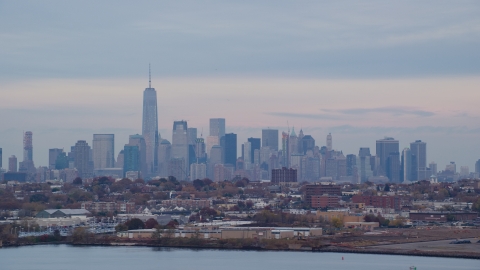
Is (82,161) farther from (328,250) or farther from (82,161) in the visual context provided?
(328,250)

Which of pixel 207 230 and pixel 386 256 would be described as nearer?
pixel 386 256

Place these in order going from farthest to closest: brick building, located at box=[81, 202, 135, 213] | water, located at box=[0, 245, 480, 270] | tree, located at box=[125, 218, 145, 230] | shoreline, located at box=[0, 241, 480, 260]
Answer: brick building, located at box=[81, 202, 135, 213] → tree, located at box=[125, 218, 145, 230] → shoreline, located at box=[0, 241, 480, 260] → water, located at box=[0, 245, 480, 270]

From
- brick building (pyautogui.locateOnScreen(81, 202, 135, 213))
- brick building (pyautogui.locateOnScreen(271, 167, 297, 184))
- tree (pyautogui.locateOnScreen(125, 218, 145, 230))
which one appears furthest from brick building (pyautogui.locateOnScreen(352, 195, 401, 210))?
brick building (pyautogui.locateOnScreen(271, 167, 297, 184))

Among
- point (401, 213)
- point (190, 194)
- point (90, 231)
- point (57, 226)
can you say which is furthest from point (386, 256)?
point (190, 194)

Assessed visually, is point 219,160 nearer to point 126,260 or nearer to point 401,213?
point 401,213

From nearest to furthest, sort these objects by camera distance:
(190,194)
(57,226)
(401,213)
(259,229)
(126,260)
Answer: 1. (126,260)
2. (259,229)
3. (57,226)
4. (401,213)
5. (190,194)

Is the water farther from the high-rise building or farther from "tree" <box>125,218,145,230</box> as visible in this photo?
the high-rise building

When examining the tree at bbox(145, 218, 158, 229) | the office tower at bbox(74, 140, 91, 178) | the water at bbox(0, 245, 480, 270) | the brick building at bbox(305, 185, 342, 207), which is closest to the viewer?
the water at bbox(0, 245, 480, 270)
